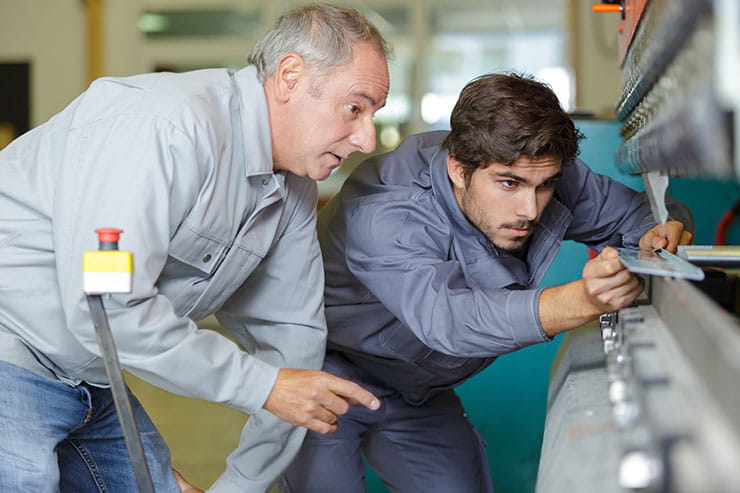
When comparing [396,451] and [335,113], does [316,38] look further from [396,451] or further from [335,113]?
[396,451]

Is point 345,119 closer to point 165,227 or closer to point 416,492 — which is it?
point 165,227

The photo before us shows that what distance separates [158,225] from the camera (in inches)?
54.4

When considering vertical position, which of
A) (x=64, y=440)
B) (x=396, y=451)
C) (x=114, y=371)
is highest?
(x=114, y=371)

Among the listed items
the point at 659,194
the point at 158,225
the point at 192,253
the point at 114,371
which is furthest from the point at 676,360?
the point at 659,194

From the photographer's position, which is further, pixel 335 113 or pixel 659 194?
pixel 659 194

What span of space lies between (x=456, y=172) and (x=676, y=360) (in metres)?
1.03

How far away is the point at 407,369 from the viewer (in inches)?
81.0

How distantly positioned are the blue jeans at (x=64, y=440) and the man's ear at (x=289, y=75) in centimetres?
69

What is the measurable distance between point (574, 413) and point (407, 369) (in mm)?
970

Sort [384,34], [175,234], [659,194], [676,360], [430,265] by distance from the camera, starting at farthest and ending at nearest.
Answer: [384,34] → [659,194] → [430,265] → [175,234] → [676,360]

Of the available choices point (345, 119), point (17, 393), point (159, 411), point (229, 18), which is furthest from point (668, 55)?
point (229, 18)

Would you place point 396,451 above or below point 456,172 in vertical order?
below

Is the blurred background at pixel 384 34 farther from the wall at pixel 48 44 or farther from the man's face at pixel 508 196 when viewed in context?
the man's face at pixel 508 196

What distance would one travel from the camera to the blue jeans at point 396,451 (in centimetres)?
212
